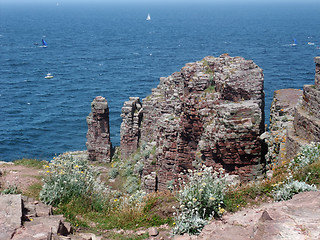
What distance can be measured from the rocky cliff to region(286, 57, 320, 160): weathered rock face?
1.43m

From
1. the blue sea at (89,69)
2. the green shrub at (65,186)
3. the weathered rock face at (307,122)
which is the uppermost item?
the weathered rock face at (307,122)

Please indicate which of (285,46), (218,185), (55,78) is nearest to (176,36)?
(285,46)

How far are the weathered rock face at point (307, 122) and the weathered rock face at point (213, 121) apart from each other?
1.43 m

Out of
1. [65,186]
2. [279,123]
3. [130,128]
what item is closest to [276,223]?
[65,186]

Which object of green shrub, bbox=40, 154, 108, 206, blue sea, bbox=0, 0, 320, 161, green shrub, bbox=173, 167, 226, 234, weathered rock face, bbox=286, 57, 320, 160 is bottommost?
blue sea, bbox=0, 0, 320, 161

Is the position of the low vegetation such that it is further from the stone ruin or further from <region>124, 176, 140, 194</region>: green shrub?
<region>124, 176, 140, 194</region>: green shrub

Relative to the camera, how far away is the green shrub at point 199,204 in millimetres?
10453

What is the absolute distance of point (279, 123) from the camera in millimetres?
20750

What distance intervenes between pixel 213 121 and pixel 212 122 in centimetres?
17

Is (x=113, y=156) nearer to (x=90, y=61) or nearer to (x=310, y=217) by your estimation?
(x=310, y=217)

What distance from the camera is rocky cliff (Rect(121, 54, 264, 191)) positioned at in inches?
663

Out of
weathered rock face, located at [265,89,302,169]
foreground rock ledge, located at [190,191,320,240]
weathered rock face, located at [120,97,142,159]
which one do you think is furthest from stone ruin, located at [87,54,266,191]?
foreground rock ledge, located at [190,191,320,240]

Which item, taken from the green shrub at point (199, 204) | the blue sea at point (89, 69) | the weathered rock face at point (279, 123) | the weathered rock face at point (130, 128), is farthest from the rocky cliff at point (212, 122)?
the blue sea at point (89, 69)

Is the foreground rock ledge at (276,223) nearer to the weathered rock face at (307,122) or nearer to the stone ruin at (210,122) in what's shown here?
the weathered rock face at (307,122)
